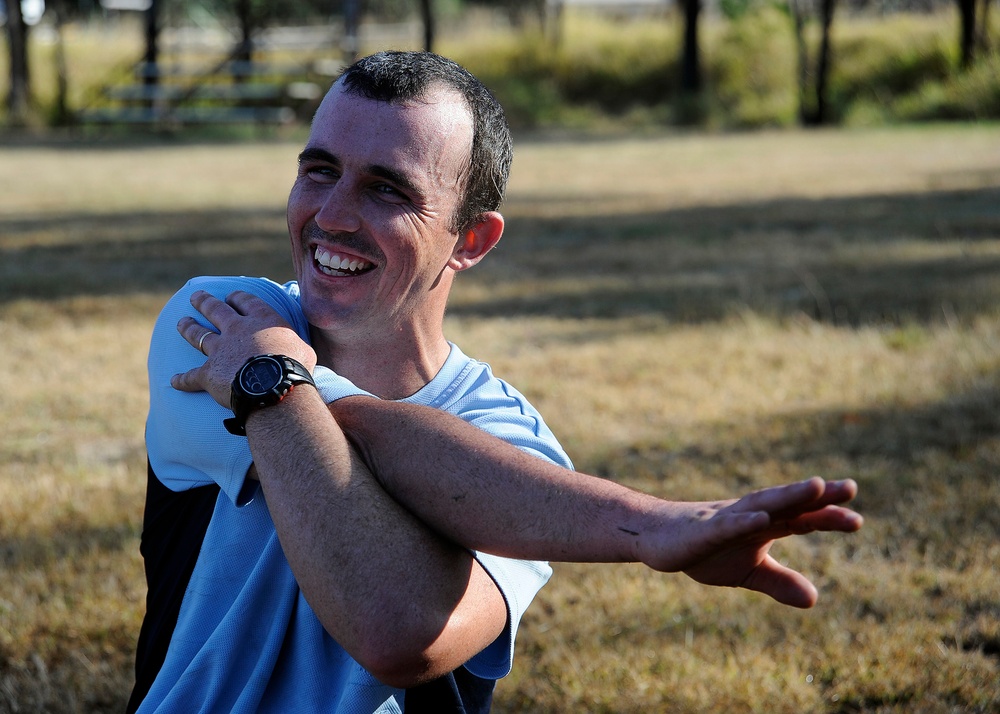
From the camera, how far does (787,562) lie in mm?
3621

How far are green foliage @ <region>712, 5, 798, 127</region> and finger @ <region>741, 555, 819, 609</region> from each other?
23502 mm

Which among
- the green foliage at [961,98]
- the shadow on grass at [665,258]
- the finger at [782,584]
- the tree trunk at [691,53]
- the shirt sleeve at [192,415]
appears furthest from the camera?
the tree trunk at [691,53]

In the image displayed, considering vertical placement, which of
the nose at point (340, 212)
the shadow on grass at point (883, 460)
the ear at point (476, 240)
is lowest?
the shadow on grass at point (883, 460)

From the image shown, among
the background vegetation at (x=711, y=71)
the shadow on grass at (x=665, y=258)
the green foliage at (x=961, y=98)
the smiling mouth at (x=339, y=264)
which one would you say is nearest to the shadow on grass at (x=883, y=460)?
the shadow on grass at (x=665, y=258)

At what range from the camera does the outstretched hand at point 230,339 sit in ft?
5.71

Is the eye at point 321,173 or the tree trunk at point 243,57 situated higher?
the eye at point 321,173

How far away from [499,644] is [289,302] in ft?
2.45

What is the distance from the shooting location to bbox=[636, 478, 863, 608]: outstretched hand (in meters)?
1.34

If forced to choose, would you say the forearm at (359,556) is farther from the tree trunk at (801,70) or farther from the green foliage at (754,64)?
the green foliage at (754,64)

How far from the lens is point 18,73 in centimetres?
2334

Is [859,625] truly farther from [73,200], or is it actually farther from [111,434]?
[73,200]

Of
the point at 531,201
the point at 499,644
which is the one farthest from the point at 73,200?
the point at 499,644

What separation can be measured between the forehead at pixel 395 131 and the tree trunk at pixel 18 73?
24.0 metres

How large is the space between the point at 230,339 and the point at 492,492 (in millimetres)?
530
